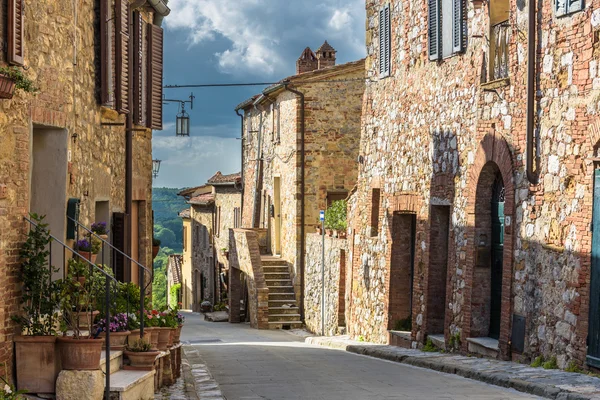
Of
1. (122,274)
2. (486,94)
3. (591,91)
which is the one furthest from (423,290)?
(591,91)

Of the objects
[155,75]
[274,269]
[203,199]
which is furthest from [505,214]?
[203,199]

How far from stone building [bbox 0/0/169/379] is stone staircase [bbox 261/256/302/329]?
12896 millimetres

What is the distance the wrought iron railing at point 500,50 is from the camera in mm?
14289

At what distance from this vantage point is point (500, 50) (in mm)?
14578

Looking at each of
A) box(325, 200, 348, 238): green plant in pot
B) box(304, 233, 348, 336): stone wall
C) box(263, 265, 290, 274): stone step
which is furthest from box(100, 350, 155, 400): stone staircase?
box(263, 265, 290, 274): stone step

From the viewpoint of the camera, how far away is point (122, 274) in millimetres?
14930

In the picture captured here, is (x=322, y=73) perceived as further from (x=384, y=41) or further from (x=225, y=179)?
(x=225, y=179)

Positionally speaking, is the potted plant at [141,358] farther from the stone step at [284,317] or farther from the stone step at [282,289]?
the stone step at [282,289]

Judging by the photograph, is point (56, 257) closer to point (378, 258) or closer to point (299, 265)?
point (378, 258)

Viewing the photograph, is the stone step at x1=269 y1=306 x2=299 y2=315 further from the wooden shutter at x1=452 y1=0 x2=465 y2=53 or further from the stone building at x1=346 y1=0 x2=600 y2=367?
the wooden shutter at x1=452 y1=0 x2=465 y2=53

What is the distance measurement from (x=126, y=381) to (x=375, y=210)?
12989 mm


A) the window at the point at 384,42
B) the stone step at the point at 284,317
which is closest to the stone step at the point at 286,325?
the stone step at the point at 284,317

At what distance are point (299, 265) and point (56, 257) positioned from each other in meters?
20.6

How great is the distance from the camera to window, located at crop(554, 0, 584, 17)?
11.7 m
